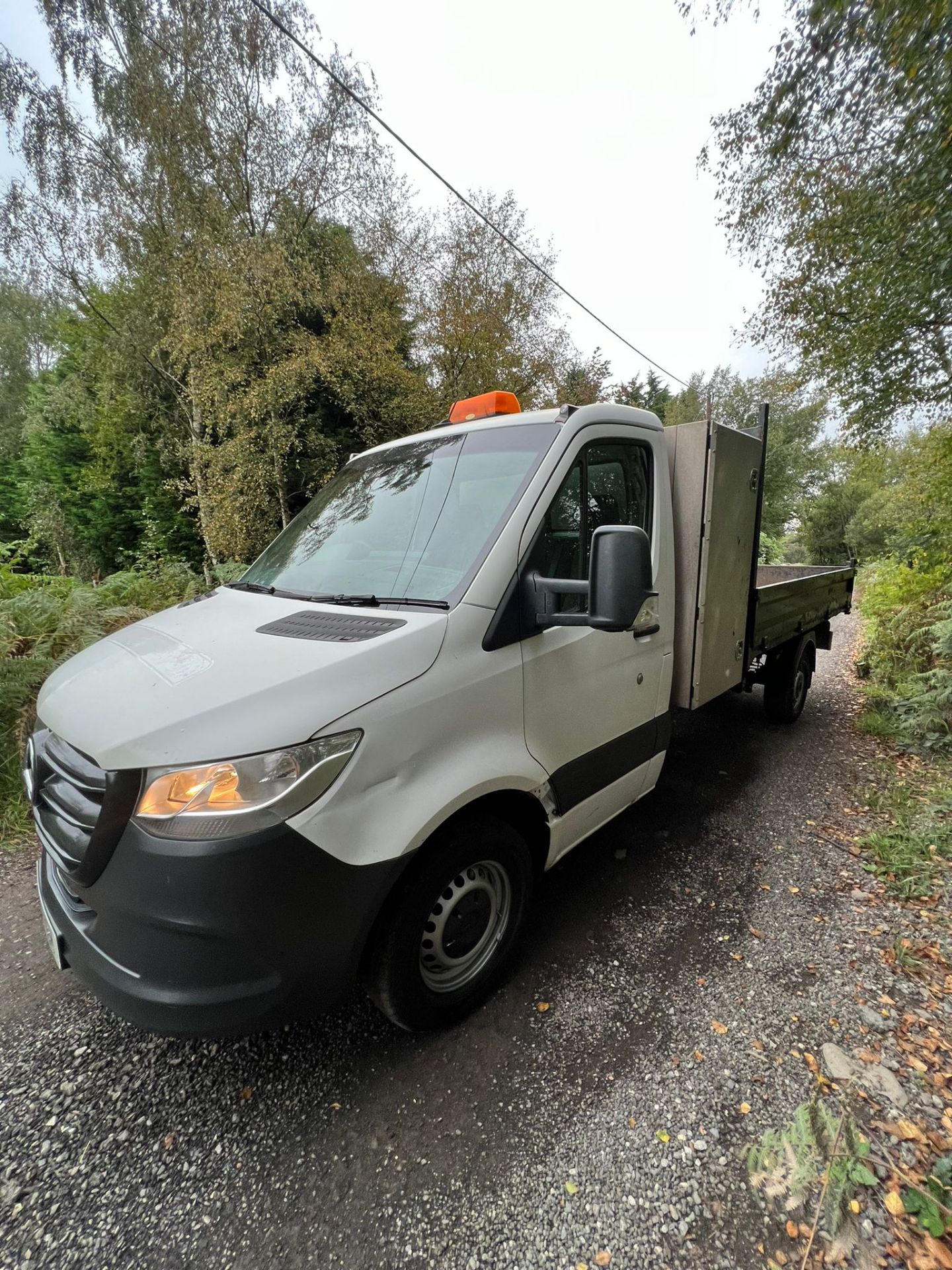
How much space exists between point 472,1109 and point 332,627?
1685 millimetres

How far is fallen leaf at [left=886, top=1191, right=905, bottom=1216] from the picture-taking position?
1507 mm

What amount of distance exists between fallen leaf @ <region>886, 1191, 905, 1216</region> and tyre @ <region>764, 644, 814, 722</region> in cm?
416

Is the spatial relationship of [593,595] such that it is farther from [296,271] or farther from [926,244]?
[296,271]

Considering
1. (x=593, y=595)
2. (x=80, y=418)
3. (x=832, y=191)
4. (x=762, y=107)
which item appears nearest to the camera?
(x=593, y=595)

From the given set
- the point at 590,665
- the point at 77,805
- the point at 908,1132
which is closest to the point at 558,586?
the point at 590,665

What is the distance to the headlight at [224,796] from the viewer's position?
1.40 metres

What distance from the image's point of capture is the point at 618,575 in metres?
1.75

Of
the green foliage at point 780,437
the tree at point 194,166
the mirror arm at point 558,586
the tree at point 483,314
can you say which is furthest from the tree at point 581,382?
the mirror arm at point 558,586

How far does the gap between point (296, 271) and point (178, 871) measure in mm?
12630

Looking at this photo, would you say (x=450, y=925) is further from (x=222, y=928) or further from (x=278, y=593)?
(x=278, y=593)

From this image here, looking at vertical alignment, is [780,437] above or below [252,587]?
above

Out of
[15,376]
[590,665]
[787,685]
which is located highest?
[15,376]

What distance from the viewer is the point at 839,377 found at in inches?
296

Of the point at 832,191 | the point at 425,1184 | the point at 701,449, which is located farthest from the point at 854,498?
the point at 425,1184
